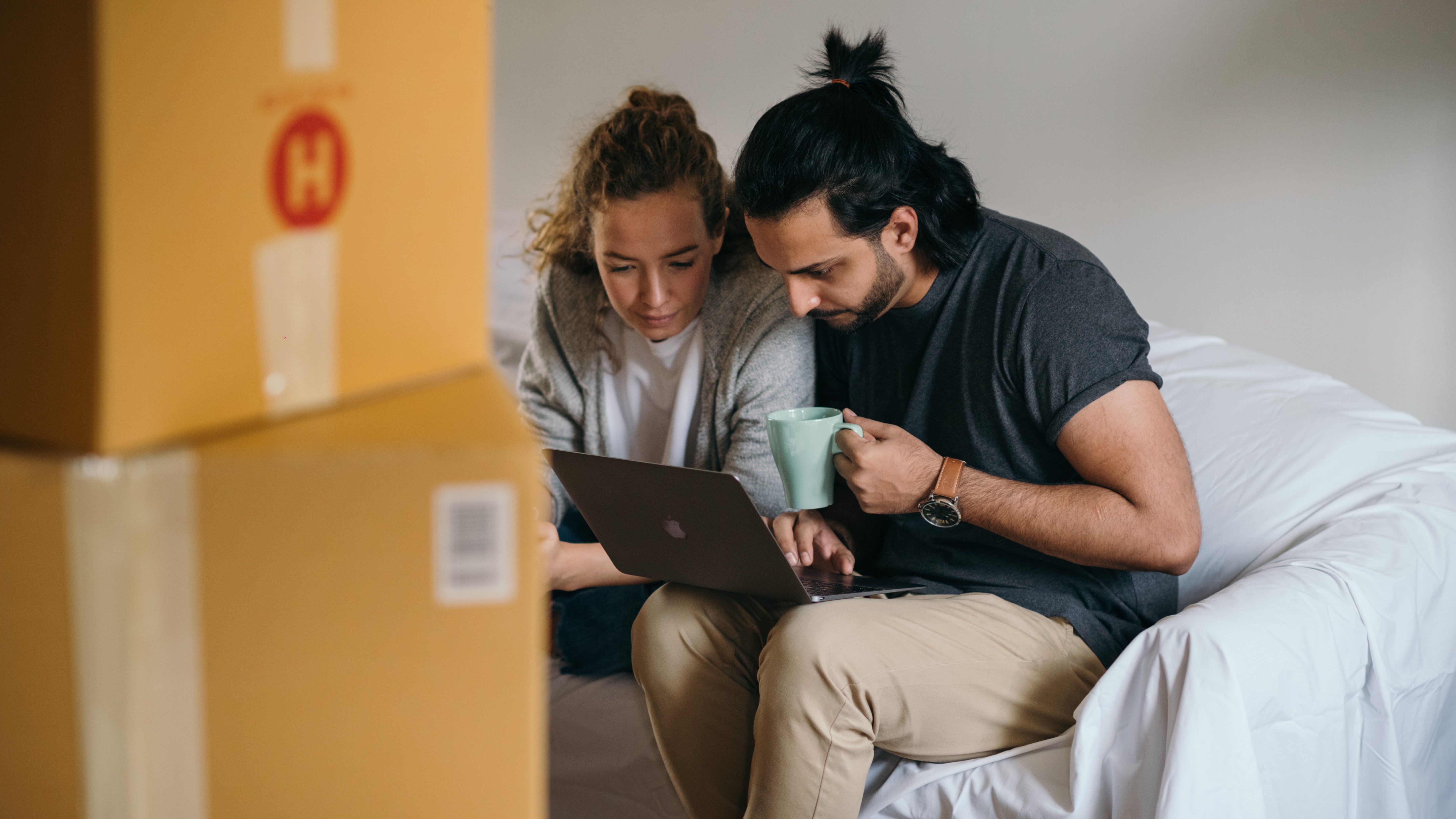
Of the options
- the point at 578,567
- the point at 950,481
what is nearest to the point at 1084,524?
the point at 950,481

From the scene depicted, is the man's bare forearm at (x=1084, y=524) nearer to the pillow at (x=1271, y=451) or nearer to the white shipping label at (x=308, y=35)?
the pillow at (x=1271, y=451)

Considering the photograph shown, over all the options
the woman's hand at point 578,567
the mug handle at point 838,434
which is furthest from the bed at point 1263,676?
the mug handle at point 838,434

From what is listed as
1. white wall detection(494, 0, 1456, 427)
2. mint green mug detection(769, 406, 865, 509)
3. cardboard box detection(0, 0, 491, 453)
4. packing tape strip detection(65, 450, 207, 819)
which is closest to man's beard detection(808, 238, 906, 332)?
mint green mug detection(769, 406, 865, 509)

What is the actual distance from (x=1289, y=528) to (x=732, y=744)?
2.32ft

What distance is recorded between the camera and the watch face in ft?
3.73

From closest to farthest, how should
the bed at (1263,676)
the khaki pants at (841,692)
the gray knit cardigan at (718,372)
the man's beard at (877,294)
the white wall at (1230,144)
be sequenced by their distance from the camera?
the bed at (1263,676) → the khaki pants at (841,692) → the man's beard at (877,294) → the gray knit cardigan at (718,372) → the white wall at (1230,144)

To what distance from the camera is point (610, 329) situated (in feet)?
4.95

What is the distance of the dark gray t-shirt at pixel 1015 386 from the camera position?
1.11 meters

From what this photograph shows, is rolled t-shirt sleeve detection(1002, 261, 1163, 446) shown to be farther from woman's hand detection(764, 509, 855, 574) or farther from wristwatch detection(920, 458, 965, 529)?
woman's hand detection(764, 509, 855, 574)

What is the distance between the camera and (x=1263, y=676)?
36.3 inches

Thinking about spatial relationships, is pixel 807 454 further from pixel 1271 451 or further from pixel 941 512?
pixel 1271 451

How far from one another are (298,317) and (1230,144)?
63.3 inches

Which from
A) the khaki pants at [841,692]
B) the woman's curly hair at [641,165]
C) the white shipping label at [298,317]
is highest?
the woman's curly hair at [641,165]

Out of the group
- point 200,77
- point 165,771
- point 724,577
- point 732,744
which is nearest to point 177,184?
point 200,77
